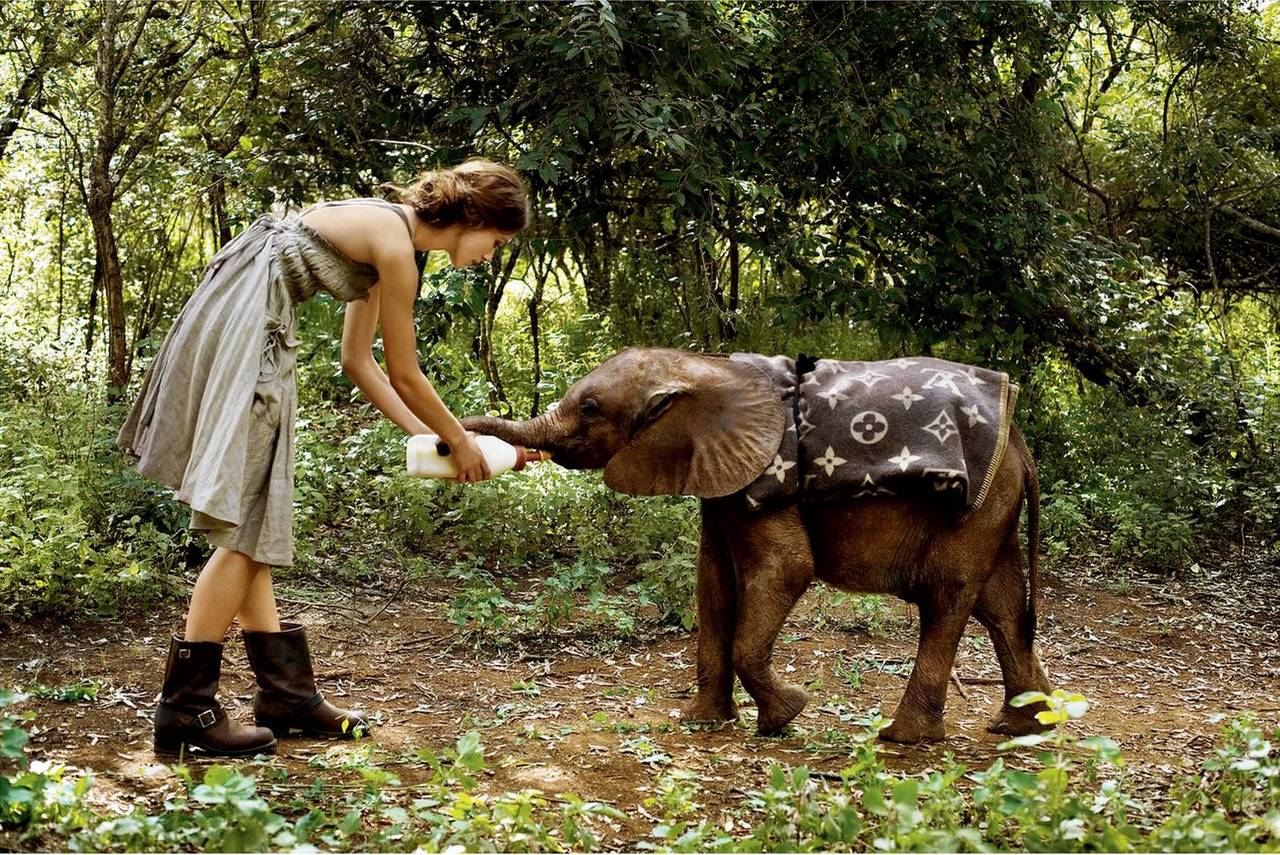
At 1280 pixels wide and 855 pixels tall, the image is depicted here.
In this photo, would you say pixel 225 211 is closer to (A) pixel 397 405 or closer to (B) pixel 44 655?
(B) pixel 44 655

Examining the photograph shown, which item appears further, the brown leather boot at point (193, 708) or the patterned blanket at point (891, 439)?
the patterned blanket at point (891, 439)

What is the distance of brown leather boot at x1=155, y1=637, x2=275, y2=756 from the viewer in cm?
401

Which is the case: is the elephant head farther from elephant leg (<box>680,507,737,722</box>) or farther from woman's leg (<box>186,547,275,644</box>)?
woman's leg (<box>186,547,275,644</box>)

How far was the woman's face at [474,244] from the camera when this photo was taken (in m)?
4.27

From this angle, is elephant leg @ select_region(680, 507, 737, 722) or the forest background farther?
the forest background

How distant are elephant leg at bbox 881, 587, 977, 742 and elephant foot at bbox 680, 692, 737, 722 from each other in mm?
579

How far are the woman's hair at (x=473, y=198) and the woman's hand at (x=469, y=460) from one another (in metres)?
0.72

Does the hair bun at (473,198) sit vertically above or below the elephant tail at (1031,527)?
above

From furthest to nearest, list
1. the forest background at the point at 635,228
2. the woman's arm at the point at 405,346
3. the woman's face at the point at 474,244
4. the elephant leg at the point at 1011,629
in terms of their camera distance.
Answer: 1. the forest background at the point at 635,228
2. the elephant leg at the point at 1011,629
3. the woman's face at the point at 474,244
4. the woman's arm at the point at 405,346

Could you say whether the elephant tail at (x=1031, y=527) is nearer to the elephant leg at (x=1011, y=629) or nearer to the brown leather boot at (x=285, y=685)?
the elephant leg at (x=1011, y=629)

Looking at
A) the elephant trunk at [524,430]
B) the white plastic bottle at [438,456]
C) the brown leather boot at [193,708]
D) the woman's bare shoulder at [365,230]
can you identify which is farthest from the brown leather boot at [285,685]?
the woman's bare shoulder at [365,230]

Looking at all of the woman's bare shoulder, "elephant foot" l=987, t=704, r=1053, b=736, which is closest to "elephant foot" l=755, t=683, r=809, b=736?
"elephant foot" l=987, t=704, r=1053, b=736

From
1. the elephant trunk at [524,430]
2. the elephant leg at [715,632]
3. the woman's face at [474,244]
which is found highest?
the woman's face at [474,244]

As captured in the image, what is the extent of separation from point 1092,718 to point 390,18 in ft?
17.3
